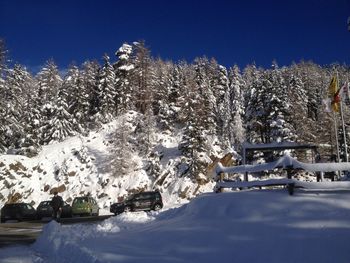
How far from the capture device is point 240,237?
9.05 m

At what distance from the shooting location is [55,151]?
182 ft

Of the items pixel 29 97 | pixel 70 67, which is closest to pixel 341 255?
pixel 29 97

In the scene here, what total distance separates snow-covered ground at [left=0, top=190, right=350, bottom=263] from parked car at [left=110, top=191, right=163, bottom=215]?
19068 millimetres

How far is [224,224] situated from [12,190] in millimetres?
44808

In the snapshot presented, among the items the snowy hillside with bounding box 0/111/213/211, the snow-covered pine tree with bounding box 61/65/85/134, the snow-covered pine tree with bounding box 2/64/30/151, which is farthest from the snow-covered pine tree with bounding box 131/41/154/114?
the snow-covered pine tree with bounding box 2/64/30/151

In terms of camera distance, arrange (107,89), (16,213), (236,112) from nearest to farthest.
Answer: (16,213) < (107,89) < (236,112)

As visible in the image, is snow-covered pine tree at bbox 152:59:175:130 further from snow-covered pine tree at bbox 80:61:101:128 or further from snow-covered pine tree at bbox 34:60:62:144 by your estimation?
snow-covered pine tree at bbox 34:60:62:144

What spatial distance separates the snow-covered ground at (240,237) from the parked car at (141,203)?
1907cm

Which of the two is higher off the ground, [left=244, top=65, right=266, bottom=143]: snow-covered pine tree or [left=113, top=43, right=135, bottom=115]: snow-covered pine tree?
[left=113, top=43, right=135, bottom=115]: snow-covered pine tree

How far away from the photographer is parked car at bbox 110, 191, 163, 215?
105ft

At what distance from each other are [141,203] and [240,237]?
2383 centimetres

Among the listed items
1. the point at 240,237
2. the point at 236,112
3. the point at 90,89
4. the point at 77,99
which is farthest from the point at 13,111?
the point at 240,237

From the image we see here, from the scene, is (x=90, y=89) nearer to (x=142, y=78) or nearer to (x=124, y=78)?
(x=124, y=78)

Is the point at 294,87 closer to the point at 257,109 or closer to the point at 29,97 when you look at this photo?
the point at 257,109
